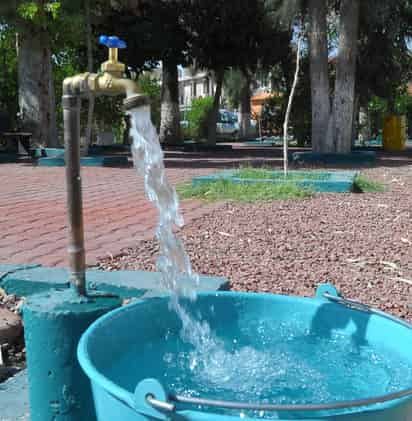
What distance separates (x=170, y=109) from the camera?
20.7 meters

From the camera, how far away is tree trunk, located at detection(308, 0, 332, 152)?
490 inches

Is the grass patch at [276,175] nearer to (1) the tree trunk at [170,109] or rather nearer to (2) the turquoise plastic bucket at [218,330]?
(2) the turquoise plastic bucket at [218,330]

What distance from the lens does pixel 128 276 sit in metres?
2.94

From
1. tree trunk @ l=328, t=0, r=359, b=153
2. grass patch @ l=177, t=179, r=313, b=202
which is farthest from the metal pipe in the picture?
tree trunk @ l=328, t=0, r=359, b=153

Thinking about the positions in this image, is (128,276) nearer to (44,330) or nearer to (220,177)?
(44,330)

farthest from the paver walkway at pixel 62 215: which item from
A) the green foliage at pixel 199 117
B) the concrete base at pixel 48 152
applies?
the green foliage at pixel 199 117

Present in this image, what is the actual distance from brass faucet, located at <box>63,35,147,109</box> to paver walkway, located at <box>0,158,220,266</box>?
1.90 m

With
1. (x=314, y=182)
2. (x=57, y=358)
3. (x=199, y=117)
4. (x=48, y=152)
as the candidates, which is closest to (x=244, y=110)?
(x=199, y=117)

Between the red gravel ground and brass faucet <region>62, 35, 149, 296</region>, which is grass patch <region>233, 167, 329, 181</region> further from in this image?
brass faucet <region>62, 35, 149, 296</region>

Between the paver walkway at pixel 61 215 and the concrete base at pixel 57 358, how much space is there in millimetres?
1833

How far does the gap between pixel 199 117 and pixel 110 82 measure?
93.5ft

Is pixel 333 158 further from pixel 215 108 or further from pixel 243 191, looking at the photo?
pixel 215 108

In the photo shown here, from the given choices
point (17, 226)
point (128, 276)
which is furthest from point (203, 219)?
point (128, 276)

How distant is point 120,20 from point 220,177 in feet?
35.8
